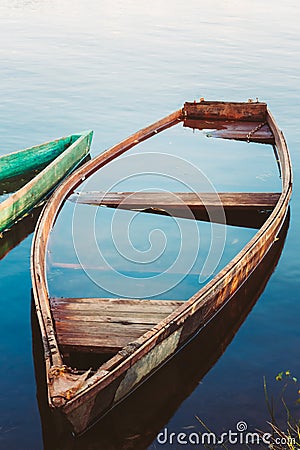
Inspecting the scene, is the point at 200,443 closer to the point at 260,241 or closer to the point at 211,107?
the point at 260,241

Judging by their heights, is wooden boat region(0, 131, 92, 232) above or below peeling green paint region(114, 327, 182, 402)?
above

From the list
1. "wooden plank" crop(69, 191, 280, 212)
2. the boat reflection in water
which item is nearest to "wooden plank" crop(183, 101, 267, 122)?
"wooden plank" crop(69, 191, 280, 212)

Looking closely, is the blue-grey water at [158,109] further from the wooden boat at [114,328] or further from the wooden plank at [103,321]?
the wooden plank at [103,321]

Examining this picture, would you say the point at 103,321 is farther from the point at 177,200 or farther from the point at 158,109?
the point at 158,109

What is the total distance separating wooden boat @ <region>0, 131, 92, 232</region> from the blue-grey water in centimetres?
72

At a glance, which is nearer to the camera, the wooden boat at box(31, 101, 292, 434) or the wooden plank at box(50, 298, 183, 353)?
the wooden boat at box(31, 101, 292, 434)

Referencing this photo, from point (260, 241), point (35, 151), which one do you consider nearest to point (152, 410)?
point (260, 241)

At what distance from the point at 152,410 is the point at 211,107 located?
11608 millimetres

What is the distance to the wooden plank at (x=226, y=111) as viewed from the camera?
16938 mm

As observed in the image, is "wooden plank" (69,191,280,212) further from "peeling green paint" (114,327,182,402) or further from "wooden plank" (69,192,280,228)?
"peeling green paint" (114,327,182,402)

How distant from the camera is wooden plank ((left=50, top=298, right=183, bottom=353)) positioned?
754 centimetres

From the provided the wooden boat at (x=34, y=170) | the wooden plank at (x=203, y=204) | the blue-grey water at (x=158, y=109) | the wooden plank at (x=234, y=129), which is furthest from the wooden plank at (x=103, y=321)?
the wooden plank at (x=234, y=129)

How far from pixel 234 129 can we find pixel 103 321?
9.91 m

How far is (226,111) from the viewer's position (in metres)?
17.3
